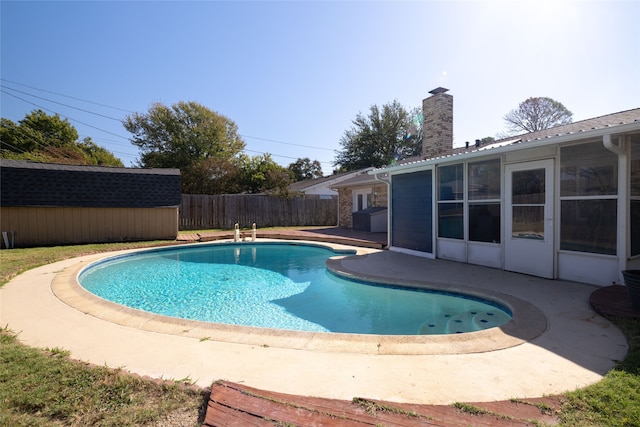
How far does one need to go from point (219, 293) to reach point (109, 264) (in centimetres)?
529

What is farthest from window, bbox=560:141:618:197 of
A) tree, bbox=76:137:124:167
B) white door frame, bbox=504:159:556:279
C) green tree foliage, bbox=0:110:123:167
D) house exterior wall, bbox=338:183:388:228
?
tree, bbox=76:137:124:167

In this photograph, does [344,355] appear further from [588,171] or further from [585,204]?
[588,171]

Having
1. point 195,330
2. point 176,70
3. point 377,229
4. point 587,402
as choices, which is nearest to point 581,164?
point 587,402

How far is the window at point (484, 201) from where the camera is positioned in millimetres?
6871

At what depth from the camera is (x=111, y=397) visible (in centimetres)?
238

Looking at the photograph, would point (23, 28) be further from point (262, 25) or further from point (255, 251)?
point (255, 251)

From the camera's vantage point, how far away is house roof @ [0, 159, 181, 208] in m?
11.9

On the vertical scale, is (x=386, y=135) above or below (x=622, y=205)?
above

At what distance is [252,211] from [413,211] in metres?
12.2

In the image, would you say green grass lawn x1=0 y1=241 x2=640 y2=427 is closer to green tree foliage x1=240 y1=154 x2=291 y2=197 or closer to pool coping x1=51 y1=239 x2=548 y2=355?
pool coping x1=51 y1=239 x2=548 y2=355

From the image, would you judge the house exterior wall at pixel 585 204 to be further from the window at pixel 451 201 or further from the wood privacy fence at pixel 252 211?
the wood privacy fence at pixel 252 211

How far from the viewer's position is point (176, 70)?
58.1ft

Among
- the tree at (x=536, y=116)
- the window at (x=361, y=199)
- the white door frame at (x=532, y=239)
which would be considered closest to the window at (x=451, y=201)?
the white door frame at (x=532, y=239)

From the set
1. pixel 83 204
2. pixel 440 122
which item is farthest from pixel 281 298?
pixel 83 204
